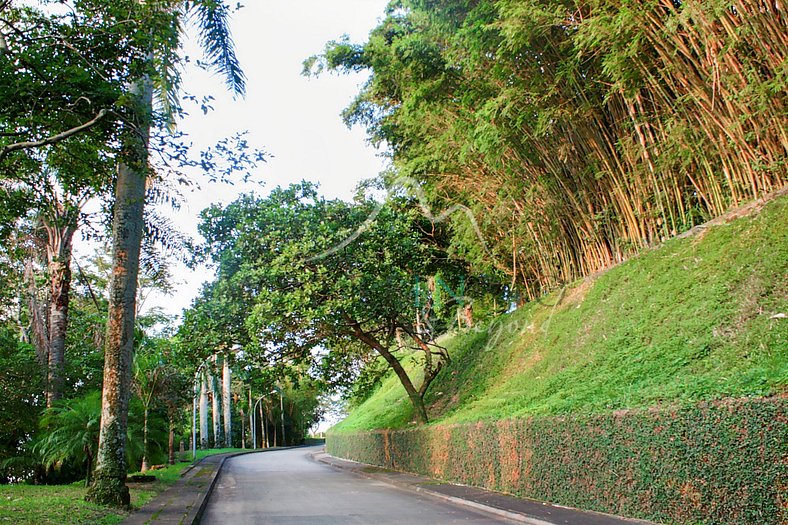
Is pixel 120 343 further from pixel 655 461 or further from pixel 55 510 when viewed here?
pixel 655 461

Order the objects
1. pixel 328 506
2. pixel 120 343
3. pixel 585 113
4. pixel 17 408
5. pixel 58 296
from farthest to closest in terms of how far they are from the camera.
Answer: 1. pixel 17 408
2. pixel 58 296
3. pixel 585 113
4. pixel 328 506
5. pixel 120 343

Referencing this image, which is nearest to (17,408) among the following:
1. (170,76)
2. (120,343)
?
(120,343)

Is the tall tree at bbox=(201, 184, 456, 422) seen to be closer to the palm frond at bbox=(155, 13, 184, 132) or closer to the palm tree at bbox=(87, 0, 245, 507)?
the palm tree at bbox=(87, 0, 245, 507)

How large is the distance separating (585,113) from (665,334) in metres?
4.10

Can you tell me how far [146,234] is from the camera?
12586 mm

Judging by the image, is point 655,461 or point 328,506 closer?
point 655,461

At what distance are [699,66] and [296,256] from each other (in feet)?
29.1

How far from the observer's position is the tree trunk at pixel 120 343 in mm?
9070

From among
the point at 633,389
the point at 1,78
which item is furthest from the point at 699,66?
the point at 1,78

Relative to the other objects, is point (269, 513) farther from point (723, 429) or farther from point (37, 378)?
point (37, 378)

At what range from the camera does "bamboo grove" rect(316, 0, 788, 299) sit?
26.4 ft

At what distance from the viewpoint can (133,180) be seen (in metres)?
9.92

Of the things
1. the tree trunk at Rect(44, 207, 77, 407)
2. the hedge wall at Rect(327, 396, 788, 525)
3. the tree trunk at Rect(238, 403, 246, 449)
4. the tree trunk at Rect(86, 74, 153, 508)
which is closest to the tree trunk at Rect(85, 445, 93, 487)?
the tree trunk at Rect(44, 207, 77, 407)

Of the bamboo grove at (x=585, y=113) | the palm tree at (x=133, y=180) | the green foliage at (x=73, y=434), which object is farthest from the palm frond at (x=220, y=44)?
the green foliage at (x=73, y=434)
